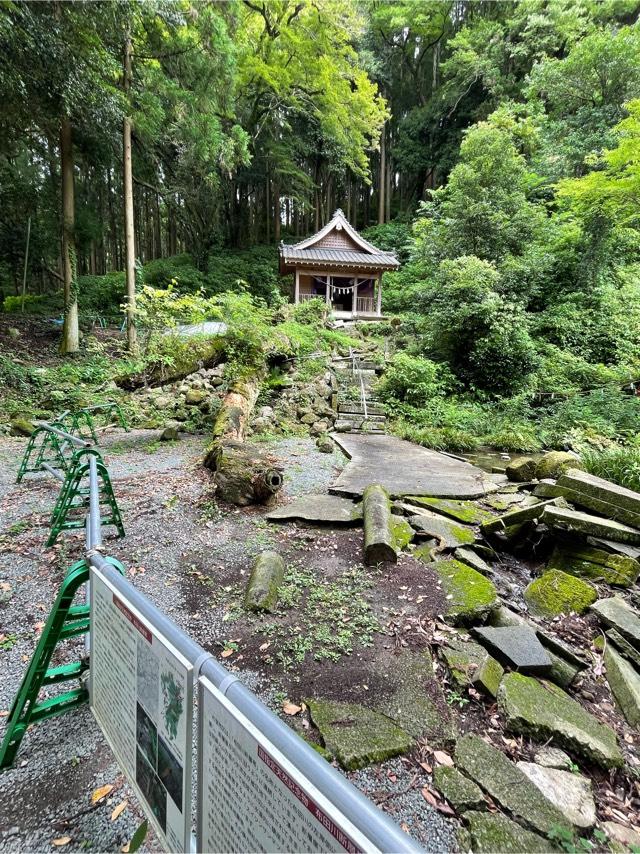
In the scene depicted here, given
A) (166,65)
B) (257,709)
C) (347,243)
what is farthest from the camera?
→ (347,243)

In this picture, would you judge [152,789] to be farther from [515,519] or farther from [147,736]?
[515,519]

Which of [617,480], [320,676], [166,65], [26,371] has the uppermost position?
[166,65]

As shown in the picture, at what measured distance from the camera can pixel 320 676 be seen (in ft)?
7.95

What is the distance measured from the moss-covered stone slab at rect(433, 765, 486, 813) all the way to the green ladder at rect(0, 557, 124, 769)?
1610mm

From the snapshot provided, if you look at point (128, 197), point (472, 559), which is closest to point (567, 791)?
point (472, 559)

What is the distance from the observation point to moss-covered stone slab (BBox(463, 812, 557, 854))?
1.59 metres

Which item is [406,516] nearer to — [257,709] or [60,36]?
[257,709]

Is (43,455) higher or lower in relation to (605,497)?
lower

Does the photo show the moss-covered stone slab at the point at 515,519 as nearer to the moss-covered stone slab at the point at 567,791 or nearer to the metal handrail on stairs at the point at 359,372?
the moss-covered stone slab at the point at 567,791

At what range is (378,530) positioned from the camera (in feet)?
12.7

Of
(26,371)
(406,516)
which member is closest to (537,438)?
(406,516)

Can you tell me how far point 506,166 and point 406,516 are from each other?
46.5 ft

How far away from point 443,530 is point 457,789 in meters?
2.59

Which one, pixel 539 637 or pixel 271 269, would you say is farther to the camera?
pixel 271 269
